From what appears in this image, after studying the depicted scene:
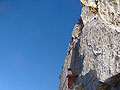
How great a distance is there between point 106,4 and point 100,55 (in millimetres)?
10637

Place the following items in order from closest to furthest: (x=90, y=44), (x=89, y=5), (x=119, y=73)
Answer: (x=119, y=73), (x=90, y=44), (x=89, y=5)

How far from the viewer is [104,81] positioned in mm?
16359

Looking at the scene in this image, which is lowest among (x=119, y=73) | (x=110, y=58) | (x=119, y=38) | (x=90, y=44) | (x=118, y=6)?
(x=119, y=73)

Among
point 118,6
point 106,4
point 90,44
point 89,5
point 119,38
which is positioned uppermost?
point 89,5

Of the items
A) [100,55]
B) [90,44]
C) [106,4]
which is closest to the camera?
[100,55]

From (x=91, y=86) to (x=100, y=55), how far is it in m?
3.97

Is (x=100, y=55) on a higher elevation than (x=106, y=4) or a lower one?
lower

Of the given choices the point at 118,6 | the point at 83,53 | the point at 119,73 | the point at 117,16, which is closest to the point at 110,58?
the point at 119,73

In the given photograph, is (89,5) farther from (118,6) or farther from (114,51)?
(114,51)

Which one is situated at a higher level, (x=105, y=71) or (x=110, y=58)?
(x=110, y=58)

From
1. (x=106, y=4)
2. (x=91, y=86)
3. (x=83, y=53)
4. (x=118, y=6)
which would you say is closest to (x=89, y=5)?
(x=106, y=4)

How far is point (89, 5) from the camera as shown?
3347 cm

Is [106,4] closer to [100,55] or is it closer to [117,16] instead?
[117,16]

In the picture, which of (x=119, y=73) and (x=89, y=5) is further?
(x=89, y=5)
